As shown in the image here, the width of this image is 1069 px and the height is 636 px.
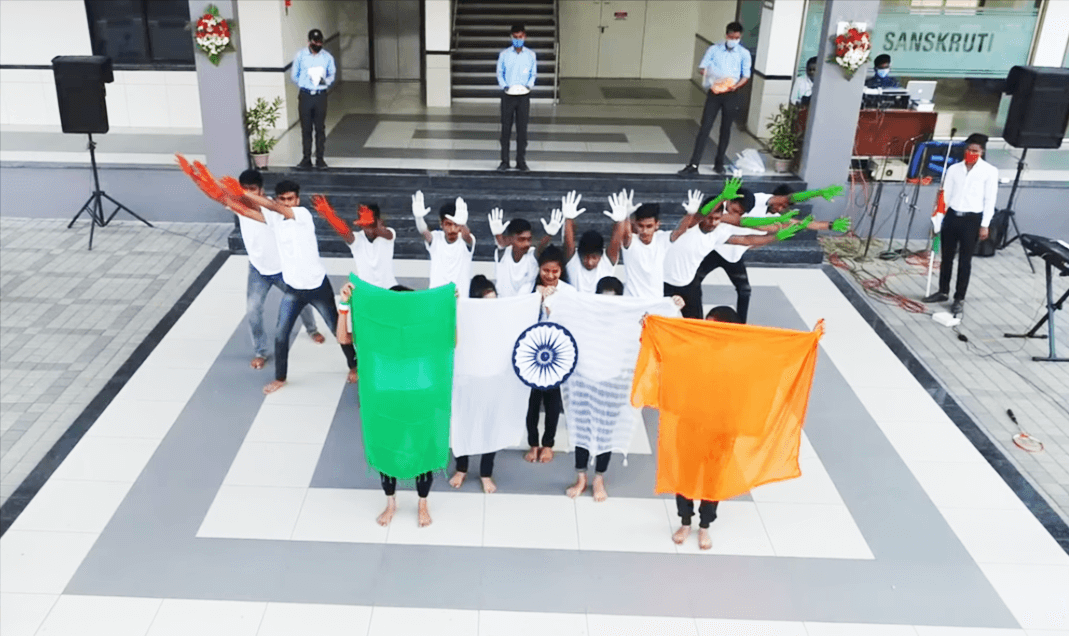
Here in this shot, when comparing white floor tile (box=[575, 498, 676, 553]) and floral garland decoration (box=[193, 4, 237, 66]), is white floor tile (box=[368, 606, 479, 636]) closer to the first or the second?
white floor tile (box=[575, 498, 676, 553])

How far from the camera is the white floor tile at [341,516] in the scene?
15.3ft

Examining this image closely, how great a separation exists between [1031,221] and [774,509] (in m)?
6.24

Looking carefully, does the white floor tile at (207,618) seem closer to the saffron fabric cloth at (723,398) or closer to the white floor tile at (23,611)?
the white floor tile at (23,611)

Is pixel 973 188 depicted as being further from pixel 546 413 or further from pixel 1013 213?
pixel 546 413

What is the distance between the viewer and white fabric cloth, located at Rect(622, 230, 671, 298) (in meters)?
5.33

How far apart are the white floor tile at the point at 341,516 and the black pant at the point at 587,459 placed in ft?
2.82

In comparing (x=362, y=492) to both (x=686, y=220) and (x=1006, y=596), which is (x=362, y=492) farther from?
(x=1006, y=596)

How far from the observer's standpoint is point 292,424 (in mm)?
5660

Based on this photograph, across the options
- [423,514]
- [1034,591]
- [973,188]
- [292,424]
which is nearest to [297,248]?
[292,424]

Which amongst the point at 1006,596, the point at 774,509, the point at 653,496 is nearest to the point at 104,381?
the point at 653,496

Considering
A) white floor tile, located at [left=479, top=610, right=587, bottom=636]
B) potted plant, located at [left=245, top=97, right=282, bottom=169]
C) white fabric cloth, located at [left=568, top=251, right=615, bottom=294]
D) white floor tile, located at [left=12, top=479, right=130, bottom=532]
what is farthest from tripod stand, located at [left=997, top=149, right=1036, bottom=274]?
white floor tile, located at [left=12, top=479, right=130, bottom=532]

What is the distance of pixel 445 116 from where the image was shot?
37.9ft

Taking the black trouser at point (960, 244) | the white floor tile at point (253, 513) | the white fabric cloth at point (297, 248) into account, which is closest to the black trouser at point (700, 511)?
the white floor tile at point (253, 513)

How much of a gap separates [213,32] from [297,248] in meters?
3.69
